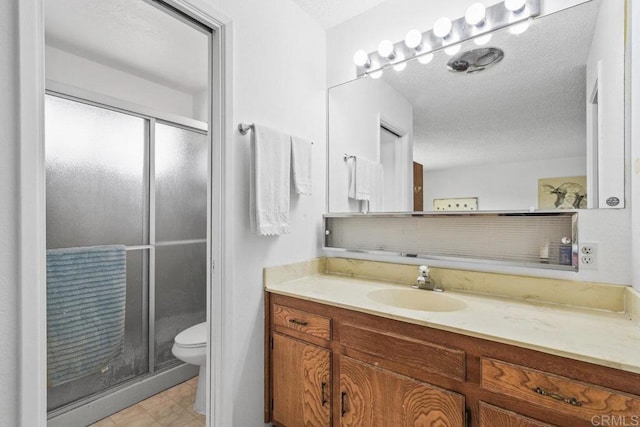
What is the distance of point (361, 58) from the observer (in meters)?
1.84

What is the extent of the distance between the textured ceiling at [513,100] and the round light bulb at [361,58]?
0.96ft

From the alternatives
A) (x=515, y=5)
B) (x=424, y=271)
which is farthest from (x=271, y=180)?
(x=515, y=5)

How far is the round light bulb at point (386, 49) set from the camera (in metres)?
1.73

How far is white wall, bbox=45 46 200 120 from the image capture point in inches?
81.6

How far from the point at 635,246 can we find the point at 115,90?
3.27m

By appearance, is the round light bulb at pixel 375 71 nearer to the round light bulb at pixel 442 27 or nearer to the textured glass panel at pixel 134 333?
the round light bulb at pixel 442 27

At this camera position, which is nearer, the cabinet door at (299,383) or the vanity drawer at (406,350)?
the vanity drawer at (406,350)

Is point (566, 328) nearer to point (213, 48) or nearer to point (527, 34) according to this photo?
point (527, 34)

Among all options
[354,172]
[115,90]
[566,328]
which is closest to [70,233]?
[115,90]

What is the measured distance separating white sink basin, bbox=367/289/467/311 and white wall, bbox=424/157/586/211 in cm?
46

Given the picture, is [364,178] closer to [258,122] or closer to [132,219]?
[258,122]

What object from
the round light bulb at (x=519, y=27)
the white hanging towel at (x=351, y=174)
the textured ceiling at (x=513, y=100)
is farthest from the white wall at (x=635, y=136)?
the white hanging towel at (x=351, y=174)
